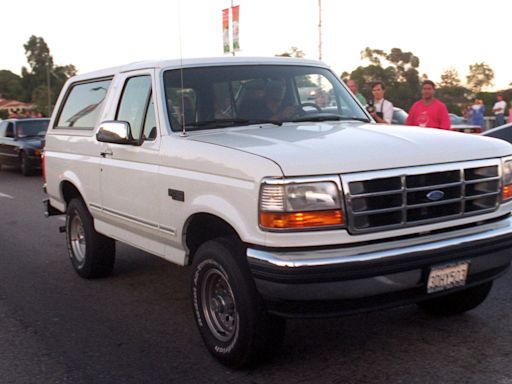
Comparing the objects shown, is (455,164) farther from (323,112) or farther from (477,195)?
(323,112)

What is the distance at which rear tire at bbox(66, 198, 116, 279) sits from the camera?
6.07m

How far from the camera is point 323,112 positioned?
5023 millimetres

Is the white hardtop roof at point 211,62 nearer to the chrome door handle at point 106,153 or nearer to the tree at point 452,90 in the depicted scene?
the chrome door handle at point 106,153

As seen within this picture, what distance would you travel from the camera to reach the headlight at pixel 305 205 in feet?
11.3

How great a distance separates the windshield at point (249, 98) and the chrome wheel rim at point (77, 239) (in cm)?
218

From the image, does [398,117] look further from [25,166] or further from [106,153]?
[106,153]

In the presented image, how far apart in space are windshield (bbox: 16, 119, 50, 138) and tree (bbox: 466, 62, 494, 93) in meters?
82.7

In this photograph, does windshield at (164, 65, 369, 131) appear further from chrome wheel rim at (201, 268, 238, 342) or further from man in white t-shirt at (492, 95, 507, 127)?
man in white t-shirt at (492, 95, 507, 127)

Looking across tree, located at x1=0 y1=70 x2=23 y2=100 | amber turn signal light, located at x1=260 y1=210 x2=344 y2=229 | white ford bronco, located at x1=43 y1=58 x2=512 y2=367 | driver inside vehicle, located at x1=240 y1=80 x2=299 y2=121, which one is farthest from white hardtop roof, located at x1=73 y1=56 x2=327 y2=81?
tree, located at x1=0 y1=70 x2=23 y2=100

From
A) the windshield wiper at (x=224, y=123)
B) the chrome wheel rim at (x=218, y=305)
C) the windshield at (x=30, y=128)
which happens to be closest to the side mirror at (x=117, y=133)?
the windshield wiper at (x=224, y=123)

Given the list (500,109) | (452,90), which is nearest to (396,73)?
(452,90)

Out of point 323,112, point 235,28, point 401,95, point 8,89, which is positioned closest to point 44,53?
point 8,89

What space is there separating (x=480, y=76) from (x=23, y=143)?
3378 inches

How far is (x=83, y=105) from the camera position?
20.4 feet
